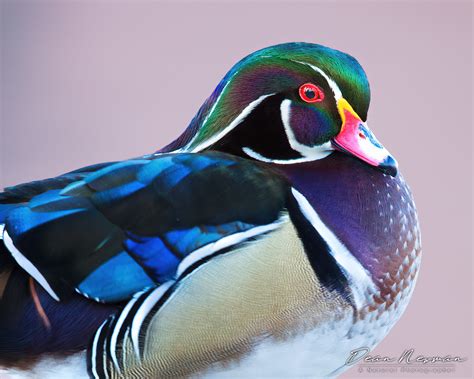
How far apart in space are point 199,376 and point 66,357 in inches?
5.0

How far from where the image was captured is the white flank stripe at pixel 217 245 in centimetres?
73

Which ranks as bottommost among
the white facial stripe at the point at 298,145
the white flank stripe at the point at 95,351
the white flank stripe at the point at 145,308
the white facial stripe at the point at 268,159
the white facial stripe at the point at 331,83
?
the white flank stripe at the point at 95,351

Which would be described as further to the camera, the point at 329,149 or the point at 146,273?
the point at 329,149

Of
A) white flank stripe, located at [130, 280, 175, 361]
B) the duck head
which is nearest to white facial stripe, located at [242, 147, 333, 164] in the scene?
the duck head

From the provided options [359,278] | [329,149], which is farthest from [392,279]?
[329,149]

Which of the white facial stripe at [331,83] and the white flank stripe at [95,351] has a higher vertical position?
the white facial stripe at [331,83]

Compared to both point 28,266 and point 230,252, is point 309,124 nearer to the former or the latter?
point 230,252

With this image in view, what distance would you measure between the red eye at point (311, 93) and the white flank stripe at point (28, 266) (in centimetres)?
31

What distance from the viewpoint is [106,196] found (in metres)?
0.76

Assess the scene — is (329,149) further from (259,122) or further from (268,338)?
(268,338)

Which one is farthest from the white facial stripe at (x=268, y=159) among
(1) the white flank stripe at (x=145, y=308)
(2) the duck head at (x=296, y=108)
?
(1) the white flank stripe at (x=145, y=308)

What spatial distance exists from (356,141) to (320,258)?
0.13m

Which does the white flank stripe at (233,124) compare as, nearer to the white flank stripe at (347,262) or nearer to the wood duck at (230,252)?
the wood duck at (230,252)

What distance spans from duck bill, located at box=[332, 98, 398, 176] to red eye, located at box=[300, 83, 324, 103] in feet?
0.07
